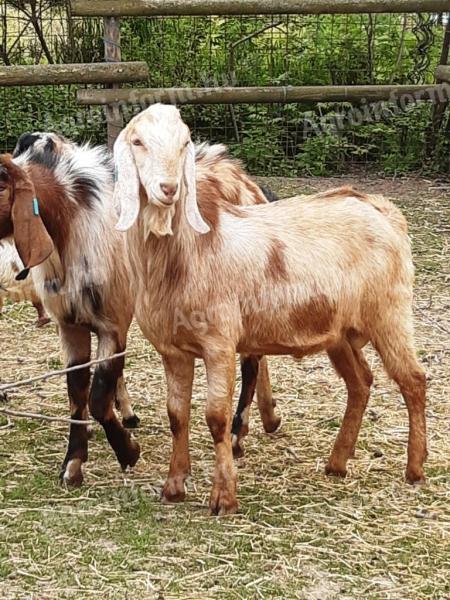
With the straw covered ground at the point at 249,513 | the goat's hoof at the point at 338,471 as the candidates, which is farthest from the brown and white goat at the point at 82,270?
the goat's hoof at the point at 338,471

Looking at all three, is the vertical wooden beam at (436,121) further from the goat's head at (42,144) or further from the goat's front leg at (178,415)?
the goat's front leg at (178,415)

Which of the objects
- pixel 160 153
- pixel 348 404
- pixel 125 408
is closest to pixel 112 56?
pixel 125 408

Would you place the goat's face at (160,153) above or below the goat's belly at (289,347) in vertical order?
above

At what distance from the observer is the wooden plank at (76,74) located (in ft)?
31.1

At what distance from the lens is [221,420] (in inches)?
172

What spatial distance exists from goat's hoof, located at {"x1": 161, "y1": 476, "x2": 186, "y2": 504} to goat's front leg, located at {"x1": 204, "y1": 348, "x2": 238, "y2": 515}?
178 mm

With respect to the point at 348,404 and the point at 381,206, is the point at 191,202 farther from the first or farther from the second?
the point at 348,404

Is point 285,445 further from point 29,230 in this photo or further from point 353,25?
point 353,25

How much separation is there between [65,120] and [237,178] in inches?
261

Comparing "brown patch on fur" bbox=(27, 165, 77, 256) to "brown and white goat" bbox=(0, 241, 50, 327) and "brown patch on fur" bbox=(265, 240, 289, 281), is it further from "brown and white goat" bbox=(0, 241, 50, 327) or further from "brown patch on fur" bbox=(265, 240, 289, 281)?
"brown and white goat" bbox=(0, 241, 50, 327)

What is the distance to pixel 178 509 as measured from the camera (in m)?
4.54

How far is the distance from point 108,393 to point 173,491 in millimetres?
551

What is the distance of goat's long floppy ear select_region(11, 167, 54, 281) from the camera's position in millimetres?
4430

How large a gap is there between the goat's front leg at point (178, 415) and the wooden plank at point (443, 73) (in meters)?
6.82
